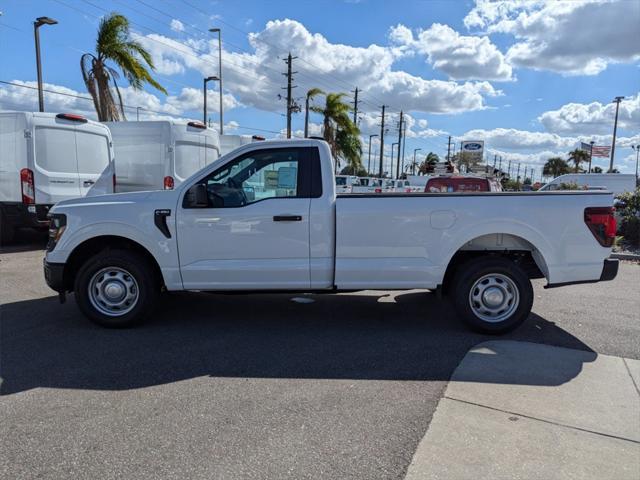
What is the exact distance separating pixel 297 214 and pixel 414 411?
2.30 m

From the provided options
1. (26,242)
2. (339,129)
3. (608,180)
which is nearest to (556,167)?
(339,129)

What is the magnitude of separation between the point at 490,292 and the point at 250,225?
258cm

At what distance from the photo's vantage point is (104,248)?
5395 millimetres

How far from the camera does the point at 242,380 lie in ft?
13.3

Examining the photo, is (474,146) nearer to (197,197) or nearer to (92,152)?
(92,152)

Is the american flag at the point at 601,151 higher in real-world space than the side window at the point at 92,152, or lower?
higher

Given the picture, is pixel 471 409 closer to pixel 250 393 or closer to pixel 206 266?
pixel 250 393

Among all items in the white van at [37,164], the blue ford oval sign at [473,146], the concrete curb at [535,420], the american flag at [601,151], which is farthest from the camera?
the american flag at [601,151]

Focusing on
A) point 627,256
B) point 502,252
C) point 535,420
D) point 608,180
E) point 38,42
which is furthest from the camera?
point 608,180

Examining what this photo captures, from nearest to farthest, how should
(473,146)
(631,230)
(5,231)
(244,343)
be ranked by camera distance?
(244,343) → (5,231) → (631,230) → (473,146)

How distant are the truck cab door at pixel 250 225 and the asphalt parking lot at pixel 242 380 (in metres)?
0.62

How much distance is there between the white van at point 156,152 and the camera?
11.5m

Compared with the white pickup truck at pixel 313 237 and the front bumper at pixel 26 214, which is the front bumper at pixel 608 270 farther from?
the front bumper at pixel 26 214

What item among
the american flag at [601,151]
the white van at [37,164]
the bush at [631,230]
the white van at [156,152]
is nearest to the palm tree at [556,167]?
the american flag at [601,151]
